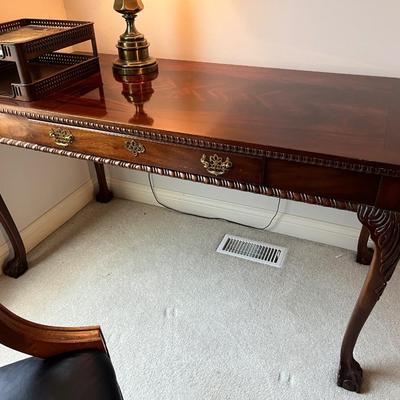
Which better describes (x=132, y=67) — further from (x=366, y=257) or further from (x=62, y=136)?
(x=366, y=257)

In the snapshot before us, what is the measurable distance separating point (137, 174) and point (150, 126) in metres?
0.99

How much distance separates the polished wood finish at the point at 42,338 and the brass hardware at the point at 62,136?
1.65ft

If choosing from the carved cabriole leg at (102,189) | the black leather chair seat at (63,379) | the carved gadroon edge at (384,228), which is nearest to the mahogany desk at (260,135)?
the carved gadroon edge at (384,228)

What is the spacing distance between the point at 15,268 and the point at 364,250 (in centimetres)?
139

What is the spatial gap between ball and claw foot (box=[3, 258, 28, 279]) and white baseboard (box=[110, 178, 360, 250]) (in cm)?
63

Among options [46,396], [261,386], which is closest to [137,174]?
[261,386]

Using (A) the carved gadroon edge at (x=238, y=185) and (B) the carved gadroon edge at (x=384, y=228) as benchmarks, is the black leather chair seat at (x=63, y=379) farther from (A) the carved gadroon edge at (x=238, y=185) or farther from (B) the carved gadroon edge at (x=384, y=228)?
(B) the carved gadroon edge at (x=384, y=228)

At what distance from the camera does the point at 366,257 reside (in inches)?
61.7

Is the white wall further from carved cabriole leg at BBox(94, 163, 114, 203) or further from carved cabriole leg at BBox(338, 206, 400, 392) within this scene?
carved cabriole leg at BBox(338, 206, 400, 392)

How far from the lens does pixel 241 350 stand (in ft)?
4.21

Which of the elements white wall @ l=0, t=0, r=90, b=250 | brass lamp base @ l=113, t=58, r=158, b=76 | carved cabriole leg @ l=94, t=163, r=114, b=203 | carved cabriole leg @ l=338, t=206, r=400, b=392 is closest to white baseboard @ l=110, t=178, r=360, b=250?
carved cabriole leg @ l=94, t=163, r=114, b=203

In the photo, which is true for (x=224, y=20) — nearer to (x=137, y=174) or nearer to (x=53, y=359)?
(x=137, y=174)

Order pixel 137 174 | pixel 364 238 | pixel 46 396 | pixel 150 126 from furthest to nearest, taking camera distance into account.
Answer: pixel 137 174 < pixel 364 238 < pixel 150 126 < pixel 46 396

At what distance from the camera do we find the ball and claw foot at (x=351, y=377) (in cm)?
→ 115
